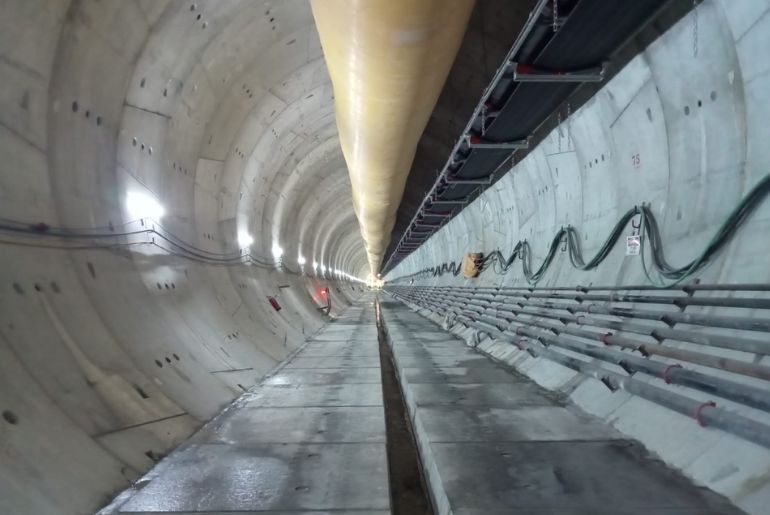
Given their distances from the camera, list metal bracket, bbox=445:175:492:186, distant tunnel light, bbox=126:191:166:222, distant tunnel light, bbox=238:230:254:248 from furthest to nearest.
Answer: distant tunnel light, bbox=238:230:254:248
metal bracket, bbox=445:175:492:186
distant tunnel light, bbox=126:191:166:222

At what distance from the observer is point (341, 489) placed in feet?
9.57

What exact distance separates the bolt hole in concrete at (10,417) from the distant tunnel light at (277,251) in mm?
9015

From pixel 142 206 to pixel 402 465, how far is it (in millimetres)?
3520

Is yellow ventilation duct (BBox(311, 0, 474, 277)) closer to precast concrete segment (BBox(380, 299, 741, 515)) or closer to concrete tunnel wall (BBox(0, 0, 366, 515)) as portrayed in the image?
concrete tunnel wall (BBox(0, 0, 366, 515))

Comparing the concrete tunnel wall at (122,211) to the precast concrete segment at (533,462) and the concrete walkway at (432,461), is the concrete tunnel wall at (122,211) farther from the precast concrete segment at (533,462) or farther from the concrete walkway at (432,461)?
the precast concrete segment at (533,462)

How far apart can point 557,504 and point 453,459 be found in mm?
762

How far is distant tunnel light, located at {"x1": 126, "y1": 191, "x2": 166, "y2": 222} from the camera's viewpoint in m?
4.71

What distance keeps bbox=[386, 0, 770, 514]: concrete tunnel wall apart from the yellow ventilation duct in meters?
1.53

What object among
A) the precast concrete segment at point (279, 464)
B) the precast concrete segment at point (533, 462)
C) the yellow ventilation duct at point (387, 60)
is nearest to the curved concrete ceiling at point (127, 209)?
the precast concrete segment at point (279, 464)

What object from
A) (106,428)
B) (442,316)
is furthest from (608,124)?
(442,316)

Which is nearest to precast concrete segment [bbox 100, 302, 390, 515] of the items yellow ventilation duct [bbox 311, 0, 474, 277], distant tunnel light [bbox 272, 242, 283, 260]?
yellow ventilation duct [bbox 311, 0, 474, 277]

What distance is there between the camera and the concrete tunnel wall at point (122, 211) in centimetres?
292

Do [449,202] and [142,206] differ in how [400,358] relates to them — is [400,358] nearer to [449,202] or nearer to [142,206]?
[142,206]

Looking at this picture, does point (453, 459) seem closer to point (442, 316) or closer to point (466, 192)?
point (466, 192)
